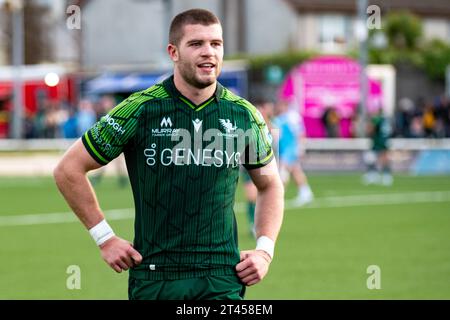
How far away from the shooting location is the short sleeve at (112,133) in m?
5.32

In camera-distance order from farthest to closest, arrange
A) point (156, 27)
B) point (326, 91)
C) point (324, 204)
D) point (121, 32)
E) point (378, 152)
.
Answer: point (121, 32)
point (156, 27)
point (326, 91)
point (378, 152)
point (324, 204)

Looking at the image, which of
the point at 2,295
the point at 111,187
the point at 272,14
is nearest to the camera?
the point at 2,295

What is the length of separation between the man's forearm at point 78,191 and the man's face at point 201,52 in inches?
29.2

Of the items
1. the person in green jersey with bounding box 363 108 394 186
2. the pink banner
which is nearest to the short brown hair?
the person in green jersey with bounding box 363 108 394 186

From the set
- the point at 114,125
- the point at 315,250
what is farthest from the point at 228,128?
the point at 315,250

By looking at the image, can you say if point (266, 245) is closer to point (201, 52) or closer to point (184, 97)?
point (184, 97)

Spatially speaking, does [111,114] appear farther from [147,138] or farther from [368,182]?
[368,182]

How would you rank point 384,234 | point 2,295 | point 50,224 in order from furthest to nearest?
point 50,224
point 384,234
point 2,295

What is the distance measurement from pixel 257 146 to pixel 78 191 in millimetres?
933

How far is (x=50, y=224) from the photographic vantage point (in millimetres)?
18422

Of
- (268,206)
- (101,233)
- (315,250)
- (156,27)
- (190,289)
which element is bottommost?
(315,250)

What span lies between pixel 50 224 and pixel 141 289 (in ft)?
43.6

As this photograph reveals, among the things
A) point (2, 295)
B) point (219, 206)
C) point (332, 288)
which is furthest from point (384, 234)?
point (219, 206)

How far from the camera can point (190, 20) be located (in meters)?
5.29
